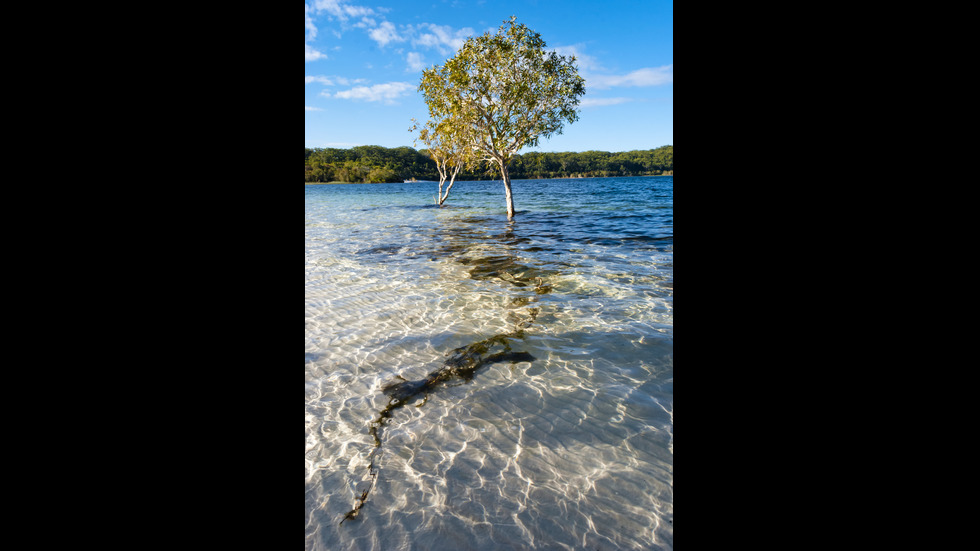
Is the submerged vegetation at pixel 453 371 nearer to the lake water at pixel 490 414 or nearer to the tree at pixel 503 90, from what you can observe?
the lake water at pixel 490 414

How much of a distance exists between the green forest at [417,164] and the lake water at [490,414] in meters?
93.1

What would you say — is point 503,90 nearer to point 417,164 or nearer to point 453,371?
point 453,371

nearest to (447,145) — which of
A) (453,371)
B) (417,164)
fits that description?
(453,371)

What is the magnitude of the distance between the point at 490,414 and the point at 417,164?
112 metres

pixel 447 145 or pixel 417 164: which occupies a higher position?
pixel 417 164

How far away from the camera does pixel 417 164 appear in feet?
367

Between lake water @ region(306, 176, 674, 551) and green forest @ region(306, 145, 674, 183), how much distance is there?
93113mm

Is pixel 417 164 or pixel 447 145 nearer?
pixel 447 145

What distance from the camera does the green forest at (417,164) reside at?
341ft

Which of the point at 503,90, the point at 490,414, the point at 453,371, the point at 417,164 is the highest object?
the point at 417,164

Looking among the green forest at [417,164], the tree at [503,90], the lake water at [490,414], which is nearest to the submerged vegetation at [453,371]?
the lake water at [490,414]
